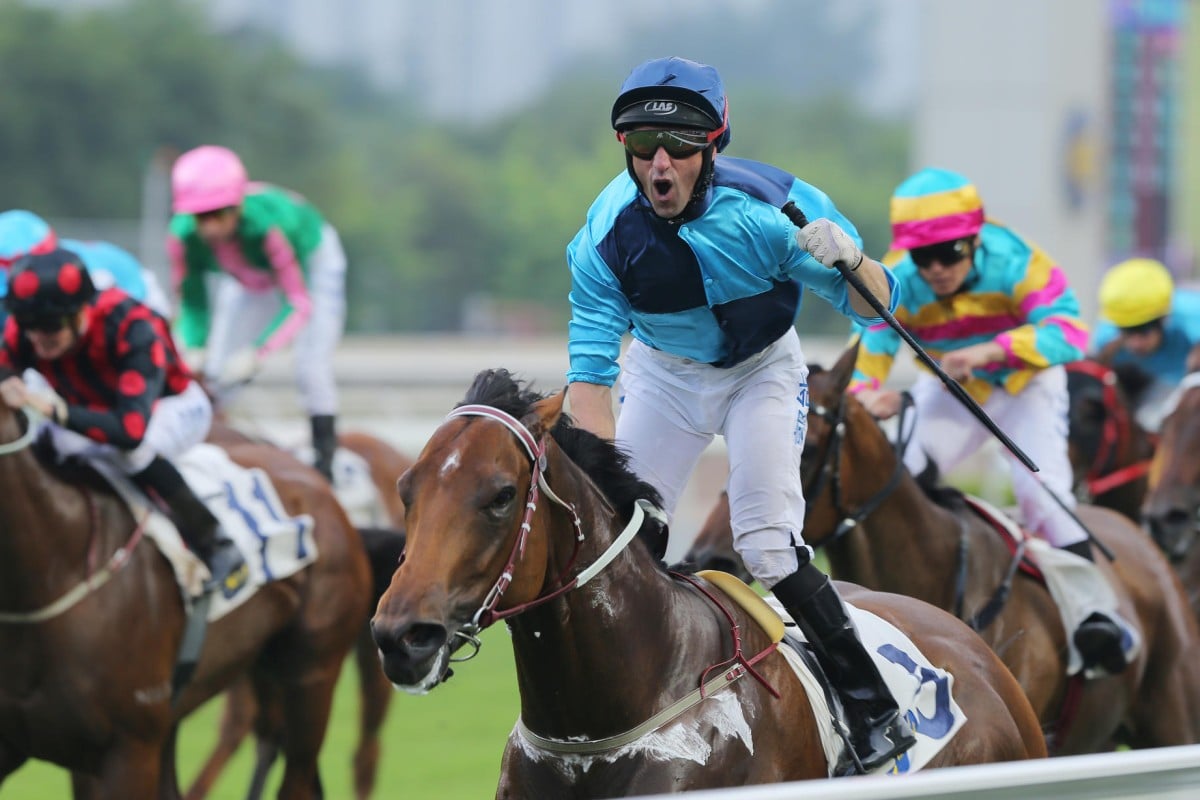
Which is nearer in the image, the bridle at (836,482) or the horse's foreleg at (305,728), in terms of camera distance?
the bridle at (836,482)

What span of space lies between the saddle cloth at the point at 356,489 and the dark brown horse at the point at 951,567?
9.33 feet

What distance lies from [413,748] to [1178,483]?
3.08 m

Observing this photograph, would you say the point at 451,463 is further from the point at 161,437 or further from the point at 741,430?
the point at 161,437

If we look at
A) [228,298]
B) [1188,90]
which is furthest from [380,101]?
[228,298]

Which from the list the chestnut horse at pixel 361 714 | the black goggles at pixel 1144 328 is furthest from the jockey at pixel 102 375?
the black goggles at pixel 1144 328

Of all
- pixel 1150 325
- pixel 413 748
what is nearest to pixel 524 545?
pixel 413 748

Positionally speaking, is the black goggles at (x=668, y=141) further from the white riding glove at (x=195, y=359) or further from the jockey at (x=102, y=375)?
the white riding glove at (x=195, y=359)

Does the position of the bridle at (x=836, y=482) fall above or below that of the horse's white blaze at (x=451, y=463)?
below

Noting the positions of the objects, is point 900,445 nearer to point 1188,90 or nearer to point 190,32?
point 1188,90

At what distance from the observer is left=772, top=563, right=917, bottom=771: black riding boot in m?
3.37

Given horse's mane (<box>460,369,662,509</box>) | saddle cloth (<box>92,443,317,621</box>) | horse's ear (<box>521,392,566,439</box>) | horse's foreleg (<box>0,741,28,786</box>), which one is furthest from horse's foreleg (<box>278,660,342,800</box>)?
horse's ear (<box>521,392,566,439</box>)

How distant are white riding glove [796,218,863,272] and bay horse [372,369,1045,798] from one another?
1.70 ft

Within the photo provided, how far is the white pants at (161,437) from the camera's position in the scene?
4.84 meters

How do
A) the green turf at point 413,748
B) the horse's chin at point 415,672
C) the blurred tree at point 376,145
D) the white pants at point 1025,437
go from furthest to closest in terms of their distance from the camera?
the blurred tree at point 376,145 → the green turf at point 413,748 → the white pants at point 1025,437 → the horse's chin at point 415,672
